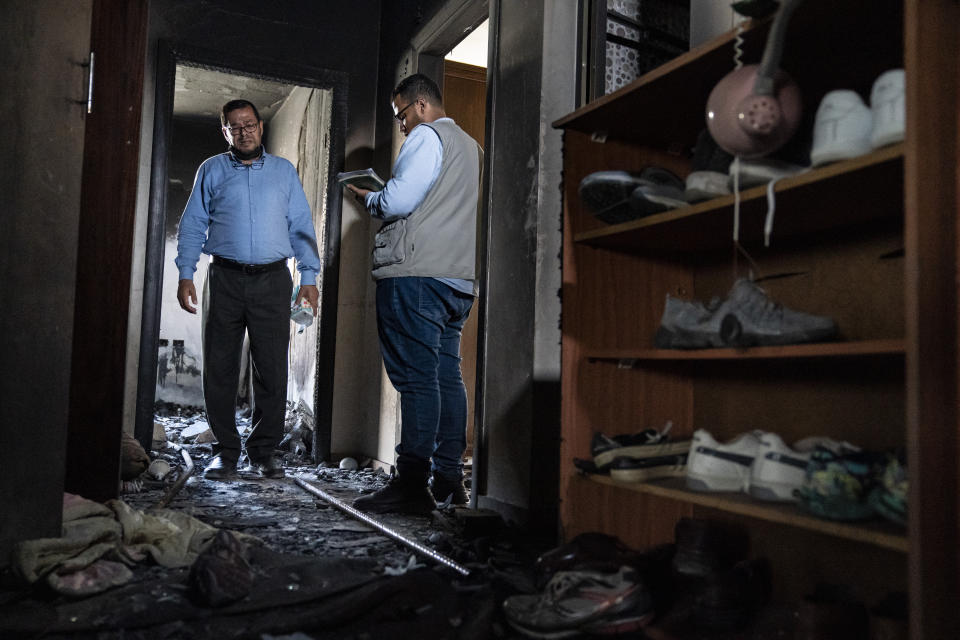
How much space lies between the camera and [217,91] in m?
8.06

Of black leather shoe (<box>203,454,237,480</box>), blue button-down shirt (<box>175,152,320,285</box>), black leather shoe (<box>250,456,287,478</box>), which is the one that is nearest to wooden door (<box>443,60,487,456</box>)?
blue button-down shirt (<box>175,152,320,285</box>)

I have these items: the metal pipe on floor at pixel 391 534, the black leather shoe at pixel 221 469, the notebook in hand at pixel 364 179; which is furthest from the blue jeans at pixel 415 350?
the black leather shoe at pixel 221 469

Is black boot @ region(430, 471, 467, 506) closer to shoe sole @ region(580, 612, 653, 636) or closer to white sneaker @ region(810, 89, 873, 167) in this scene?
shoe sole @ region(580, 612, 653, 636)

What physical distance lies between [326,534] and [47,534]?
871 millimetres

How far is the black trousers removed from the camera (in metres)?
3.79

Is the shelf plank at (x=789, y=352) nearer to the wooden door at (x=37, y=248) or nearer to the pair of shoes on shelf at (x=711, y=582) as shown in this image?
the pair of shoes on shelf at (x=711, y=582)

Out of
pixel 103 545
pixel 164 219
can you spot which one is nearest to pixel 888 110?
pixel 103 545

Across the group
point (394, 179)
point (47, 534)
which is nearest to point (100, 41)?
point (394, 179)

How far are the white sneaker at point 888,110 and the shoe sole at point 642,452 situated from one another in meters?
0.82

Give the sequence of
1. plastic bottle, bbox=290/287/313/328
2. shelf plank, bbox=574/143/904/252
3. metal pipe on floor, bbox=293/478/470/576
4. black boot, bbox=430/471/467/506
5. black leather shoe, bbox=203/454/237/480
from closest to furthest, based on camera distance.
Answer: shelf plank, bbox=574/143/904/252 < metal pipe on floor, bbox=293/478/470/576 < black boot, bbox=430/471/467/506 < black leather shoe, bbox=203/454/237/480 < plastic bottle, bbox=290/287/313/328

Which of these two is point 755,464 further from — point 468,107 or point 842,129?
point 468,107

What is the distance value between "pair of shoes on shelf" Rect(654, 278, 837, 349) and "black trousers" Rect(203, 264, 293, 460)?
2607mm

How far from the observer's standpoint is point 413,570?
2.08 meters

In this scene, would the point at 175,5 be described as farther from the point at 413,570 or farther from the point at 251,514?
the point at 413,570
